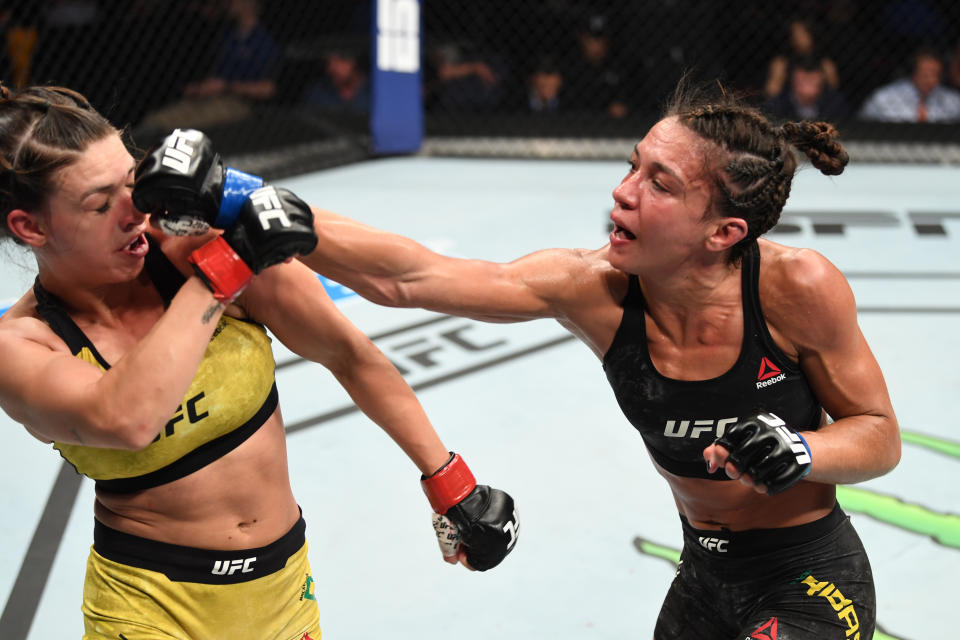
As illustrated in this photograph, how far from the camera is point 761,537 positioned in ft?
6.22

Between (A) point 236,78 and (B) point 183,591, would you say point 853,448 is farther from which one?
(A) point 236,78

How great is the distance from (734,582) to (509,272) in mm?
723

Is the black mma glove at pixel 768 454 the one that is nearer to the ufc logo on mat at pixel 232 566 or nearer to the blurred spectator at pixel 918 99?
the ufc logo on mat at pixel 232 566

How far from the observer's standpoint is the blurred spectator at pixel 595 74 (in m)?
7.03

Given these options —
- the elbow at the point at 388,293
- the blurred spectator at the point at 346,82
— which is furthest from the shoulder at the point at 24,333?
the blurred spectator at the point at 346,82

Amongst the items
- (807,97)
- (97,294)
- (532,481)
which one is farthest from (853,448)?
(807,97)

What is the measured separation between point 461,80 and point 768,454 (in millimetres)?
5907

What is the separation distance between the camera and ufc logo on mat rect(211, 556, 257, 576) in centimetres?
170

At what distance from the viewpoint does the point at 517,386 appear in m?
3.80

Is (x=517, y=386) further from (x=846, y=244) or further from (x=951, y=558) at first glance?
(x=846, y=244)

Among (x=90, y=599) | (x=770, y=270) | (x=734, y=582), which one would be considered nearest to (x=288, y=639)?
(x=90, y=599)

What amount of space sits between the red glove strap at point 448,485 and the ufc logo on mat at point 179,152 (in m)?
0.74

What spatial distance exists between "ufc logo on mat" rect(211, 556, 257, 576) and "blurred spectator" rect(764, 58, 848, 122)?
5.67 meters

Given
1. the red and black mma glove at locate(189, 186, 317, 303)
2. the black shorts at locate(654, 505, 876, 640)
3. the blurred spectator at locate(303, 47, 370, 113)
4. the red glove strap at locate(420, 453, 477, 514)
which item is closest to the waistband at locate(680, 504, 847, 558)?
the black shorts at locate(654, 505, 876, 640)
